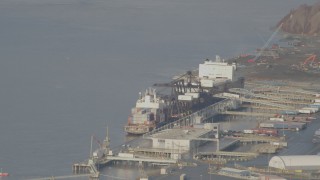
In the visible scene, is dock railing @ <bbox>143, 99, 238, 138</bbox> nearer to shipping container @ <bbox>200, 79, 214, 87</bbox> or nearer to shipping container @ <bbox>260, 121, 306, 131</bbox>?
shipping container @ <bbox>200, 79, 214, 87</bbox>

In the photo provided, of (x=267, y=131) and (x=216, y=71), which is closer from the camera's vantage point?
(x=267, y=131)

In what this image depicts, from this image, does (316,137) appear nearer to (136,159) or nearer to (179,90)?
(136,159)

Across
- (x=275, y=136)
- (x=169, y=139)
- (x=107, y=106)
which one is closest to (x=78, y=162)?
(x=169, y=139)

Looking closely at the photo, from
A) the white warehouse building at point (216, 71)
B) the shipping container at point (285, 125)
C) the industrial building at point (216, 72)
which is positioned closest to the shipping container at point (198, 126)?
the shipping container at point (285, 125)

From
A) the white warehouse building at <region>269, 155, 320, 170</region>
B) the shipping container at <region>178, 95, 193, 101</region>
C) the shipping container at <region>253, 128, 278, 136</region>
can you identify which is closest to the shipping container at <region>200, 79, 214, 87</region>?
the shipping container at <region>178, 95, 193, 101</region>

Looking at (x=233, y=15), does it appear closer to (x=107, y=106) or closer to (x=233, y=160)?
(x=107, y=106)

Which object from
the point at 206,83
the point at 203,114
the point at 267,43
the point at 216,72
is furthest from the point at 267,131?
the point at 267,43
